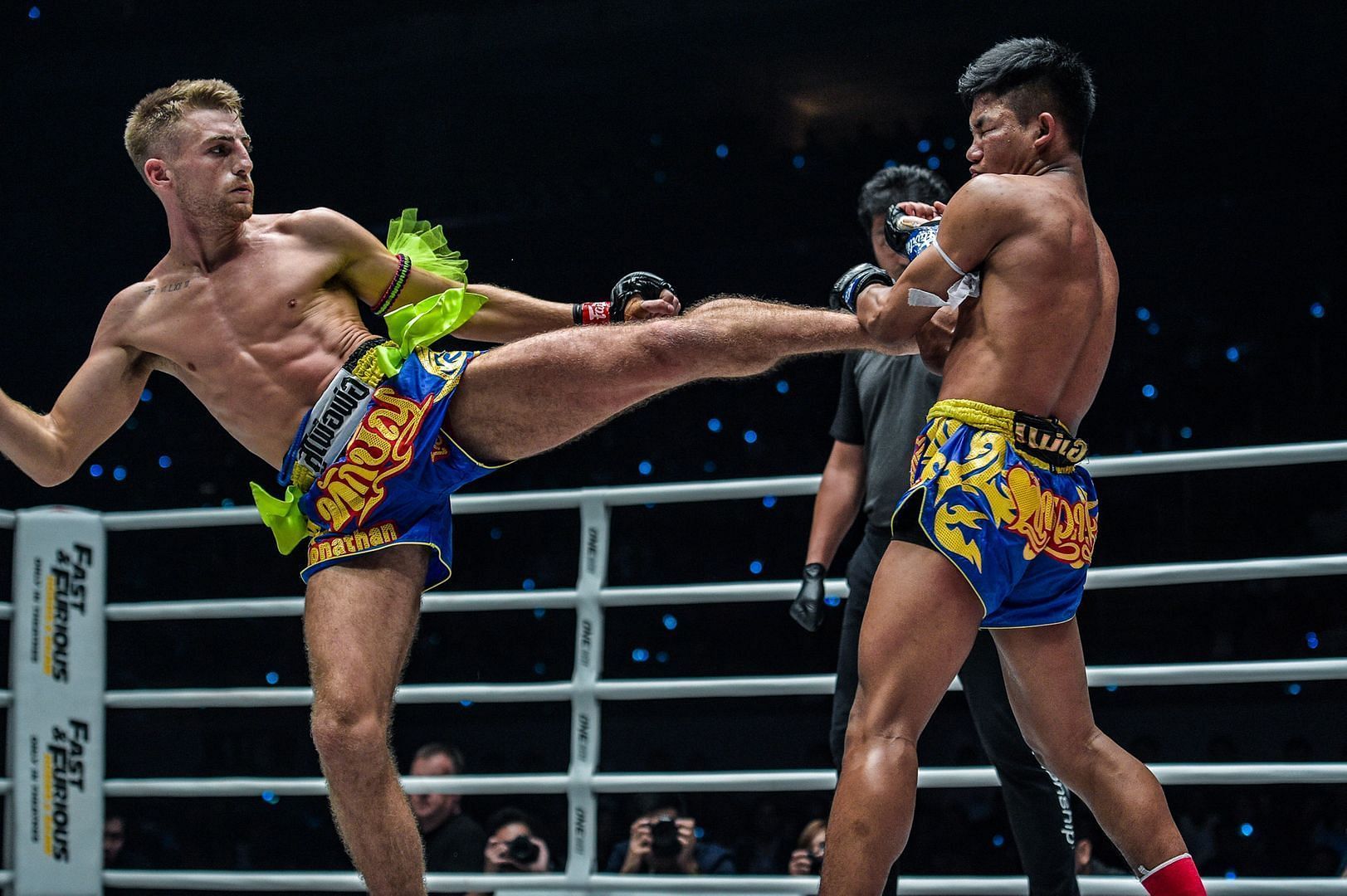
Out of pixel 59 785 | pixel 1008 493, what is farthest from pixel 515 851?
pixel 1008 493

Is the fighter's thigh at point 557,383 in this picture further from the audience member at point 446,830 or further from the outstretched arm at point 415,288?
the audience member at point 446,830

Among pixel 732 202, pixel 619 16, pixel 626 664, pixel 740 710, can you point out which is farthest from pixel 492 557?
pixel 619 16

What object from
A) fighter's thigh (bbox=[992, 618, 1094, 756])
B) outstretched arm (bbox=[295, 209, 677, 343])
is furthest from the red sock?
outstretched arm (bbox=[295, 209, 677, 343])

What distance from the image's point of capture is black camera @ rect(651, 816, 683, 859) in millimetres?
3809

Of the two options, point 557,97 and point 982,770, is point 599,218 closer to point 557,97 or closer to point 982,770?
point 557,97

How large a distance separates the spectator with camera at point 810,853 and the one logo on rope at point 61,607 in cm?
203

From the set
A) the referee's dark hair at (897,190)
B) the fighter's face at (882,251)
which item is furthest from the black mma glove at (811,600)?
the referee's dark hair at (897,190)

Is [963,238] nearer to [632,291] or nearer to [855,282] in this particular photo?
[855,282]

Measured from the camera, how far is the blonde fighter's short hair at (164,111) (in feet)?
8.36

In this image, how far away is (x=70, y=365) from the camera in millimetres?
8375

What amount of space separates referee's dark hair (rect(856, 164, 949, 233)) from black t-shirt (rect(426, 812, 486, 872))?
2294 mm

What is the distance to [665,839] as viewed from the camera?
3818 millimetres

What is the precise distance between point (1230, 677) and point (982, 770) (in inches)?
22.0

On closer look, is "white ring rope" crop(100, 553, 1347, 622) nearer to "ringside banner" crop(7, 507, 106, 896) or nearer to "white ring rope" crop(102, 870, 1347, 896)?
"ringside banner" crop(7, 507, 106, 896)
